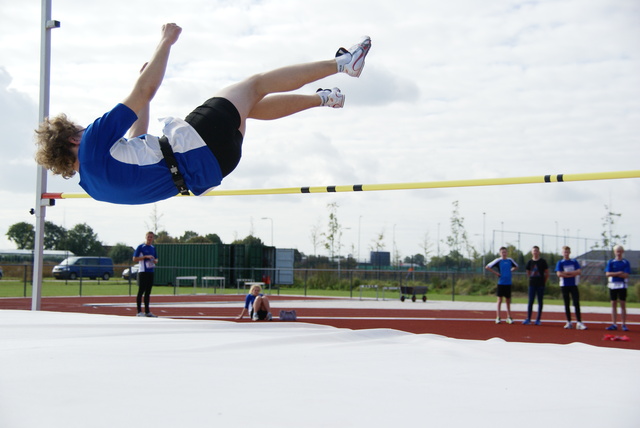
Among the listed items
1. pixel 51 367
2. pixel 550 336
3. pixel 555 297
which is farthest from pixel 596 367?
pixel 555 297

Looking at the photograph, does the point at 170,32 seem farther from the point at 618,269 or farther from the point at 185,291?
the point at 185,291

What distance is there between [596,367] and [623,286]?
7.31m

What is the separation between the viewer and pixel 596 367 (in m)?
2.17

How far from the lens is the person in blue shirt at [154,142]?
248 centimetres

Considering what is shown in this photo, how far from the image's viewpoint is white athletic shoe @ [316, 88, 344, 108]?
140 inches

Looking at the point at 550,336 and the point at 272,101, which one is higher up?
the point at 272,101

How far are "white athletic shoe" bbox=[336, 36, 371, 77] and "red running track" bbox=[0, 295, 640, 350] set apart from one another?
5237mm

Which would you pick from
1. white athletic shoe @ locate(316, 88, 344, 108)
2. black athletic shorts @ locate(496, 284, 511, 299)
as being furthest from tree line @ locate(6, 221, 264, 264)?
white athletic shoe @ locate(316, 88, 344, 108)

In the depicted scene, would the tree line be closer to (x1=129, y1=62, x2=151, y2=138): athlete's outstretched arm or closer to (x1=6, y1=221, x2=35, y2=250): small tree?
(x1=6, y1=221, x2=35, y2=250): small tree

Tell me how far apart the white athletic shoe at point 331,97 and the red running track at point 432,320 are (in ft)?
16.0

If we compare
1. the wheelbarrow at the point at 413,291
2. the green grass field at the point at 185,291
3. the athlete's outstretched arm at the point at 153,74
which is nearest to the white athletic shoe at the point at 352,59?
the athlete's outstretched arm at the point at 153,74

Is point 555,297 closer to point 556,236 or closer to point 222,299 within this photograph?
point 556,236

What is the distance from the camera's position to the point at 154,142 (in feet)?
8.60

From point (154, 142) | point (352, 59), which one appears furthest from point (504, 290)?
point (154, 142)
